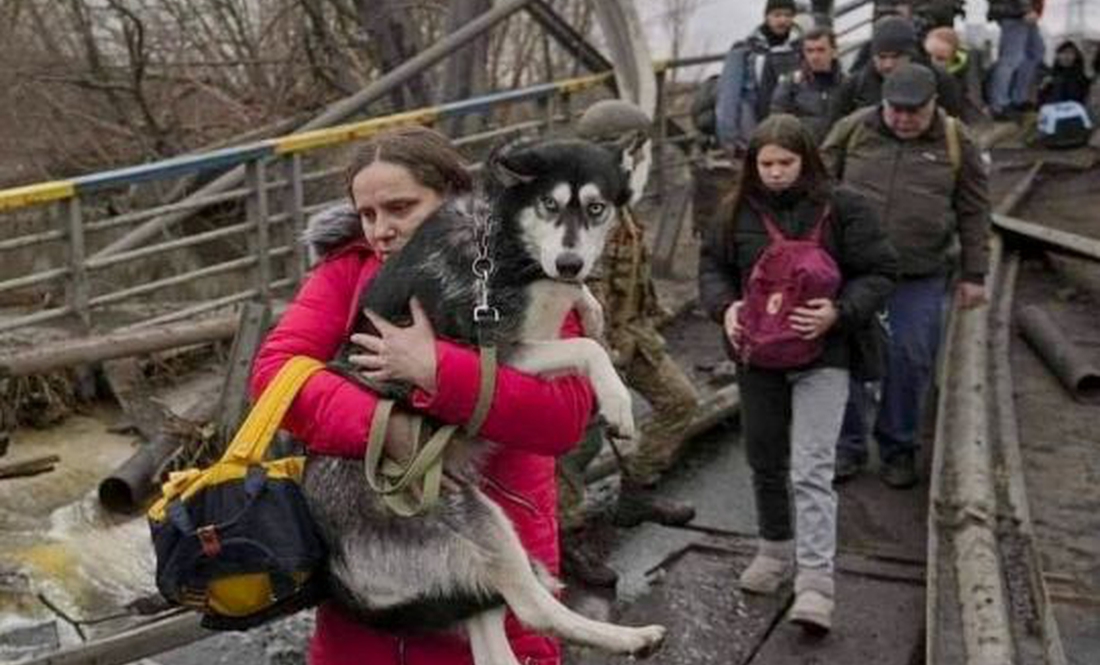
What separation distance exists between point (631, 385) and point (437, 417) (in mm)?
3688

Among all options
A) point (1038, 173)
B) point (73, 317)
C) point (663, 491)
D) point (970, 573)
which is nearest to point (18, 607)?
point (73, 317)

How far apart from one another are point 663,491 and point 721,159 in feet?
15.9

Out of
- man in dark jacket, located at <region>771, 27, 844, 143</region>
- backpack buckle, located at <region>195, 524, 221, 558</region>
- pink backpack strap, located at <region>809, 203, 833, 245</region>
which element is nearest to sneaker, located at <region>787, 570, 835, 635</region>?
pink backpack strap, located at <region>809, 203, 833, 245</region>

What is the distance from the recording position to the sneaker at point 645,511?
6324 mm

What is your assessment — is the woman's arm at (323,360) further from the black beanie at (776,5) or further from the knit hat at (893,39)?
the black beanie at (776,5)

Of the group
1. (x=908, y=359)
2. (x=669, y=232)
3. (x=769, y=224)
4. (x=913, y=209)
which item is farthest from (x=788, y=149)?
(x=669, y=232)

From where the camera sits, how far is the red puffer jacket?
2434 mm

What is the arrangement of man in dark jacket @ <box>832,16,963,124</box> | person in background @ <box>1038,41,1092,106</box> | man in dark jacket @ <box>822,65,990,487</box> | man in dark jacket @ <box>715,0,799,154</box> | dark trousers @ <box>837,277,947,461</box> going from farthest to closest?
person in background @ <box>1038,41,1092,106</box> < man in dark jacket @ <box>715,0,799,154</box> < man in dark jacket @ <box>832,16,963,124</box> < dark trousers @ <box>837,277,947,461</box> < man in dark jacket @ <box>822,65,990,487</box>

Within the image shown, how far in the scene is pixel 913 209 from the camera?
636 centimetres

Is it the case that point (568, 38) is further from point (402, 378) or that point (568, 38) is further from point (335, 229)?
point (402, 378)

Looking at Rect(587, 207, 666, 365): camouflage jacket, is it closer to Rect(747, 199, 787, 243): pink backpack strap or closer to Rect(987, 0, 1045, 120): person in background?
Rect(747, 199, 787, 243): pink backpack strap

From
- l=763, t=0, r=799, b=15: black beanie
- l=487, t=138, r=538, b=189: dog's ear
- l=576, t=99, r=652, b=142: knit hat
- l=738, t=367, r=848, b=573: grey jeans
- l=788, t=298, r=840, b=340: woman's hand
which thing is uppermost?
l=763, t=0, r=799, b=15: black beanie

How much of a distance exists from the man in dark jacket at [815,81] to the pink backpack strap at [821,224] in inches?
133

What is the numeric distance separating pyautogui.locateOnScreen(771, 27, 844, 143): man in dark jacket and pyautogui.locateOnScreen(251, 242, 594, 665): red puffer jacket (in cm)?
612
